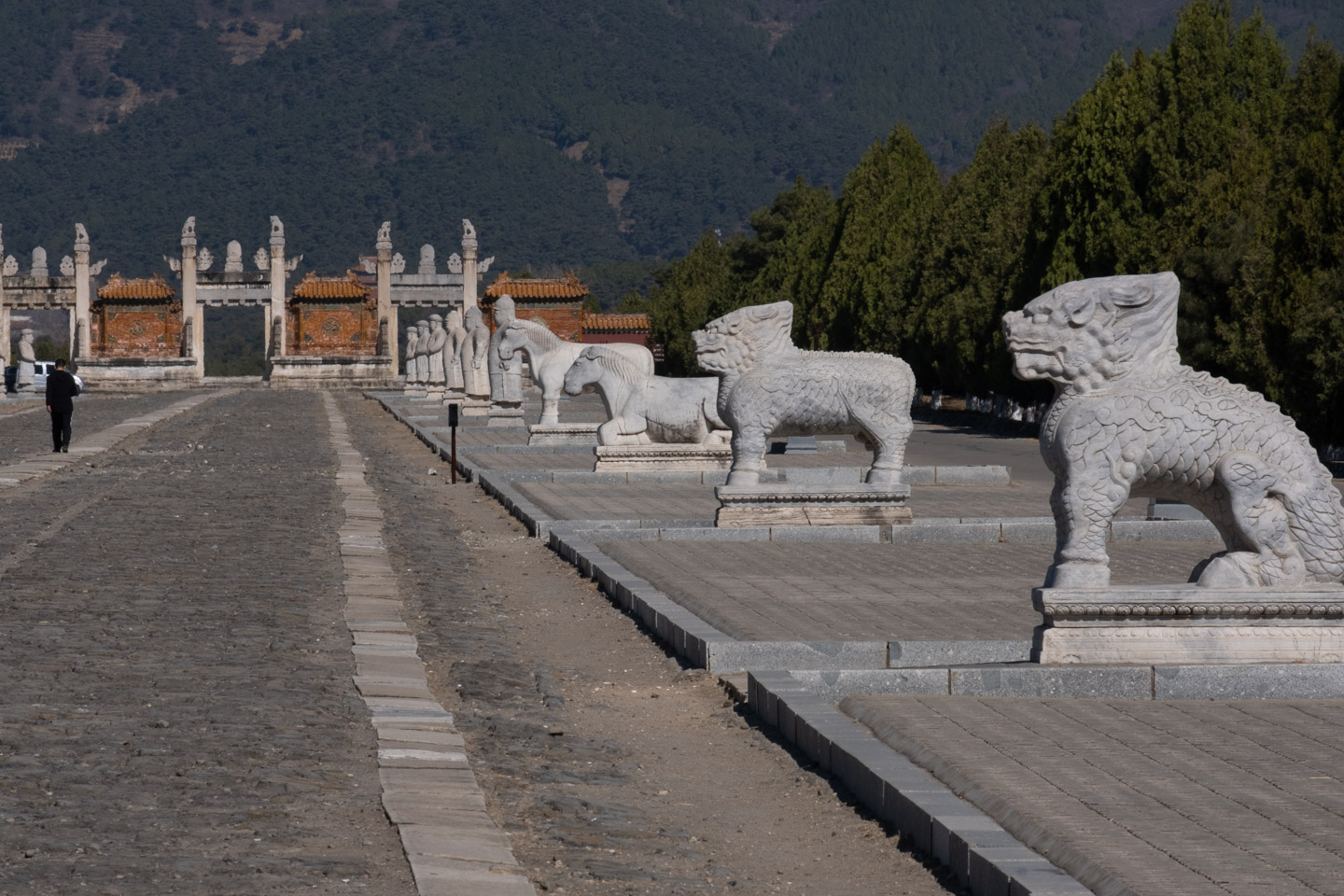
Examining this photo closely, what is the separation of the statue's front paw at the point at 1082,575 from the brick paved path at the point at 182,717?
325cm

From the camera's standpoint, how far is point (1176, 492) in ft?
29.4

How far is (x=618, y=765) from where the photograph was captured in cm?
779

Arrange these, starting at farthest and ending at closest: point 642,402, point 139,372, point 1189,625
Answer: point 139,372 → point 642,402 → point 1189,625

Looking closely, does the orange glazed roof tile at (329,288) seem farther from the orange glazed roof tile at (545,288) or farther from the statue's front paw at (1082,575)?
the statue's front paw at (1082,575)

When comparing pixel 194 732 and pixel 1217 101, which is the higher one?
pixel 1217 101

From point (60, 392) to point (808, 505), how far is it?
57.4ft

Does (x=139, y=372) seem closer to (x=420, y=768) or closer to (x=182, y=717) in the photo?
(x=182, y=717)

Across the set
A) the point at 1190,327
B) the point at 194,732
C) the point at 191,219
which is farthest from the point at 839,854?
the point at 191,219

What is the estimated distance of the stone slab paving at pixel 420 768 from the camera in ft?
19.3

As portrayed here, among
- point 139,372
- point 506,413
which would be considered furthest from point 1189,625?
point 139,372

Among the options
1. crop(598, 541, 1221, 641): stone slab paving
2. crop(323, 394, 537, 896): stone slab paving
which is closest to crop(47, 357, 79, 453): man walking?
crop(598, 541, 1221, 641): stone slab paving

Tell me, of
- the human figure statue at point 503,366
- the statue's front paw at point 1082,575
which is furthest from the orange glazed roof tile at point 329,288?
the statue's front paw at point 1082,575

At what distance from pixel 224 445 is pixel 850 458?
36.9 feet

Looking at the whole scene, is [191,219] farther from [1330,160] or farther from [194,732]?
[194,732]
